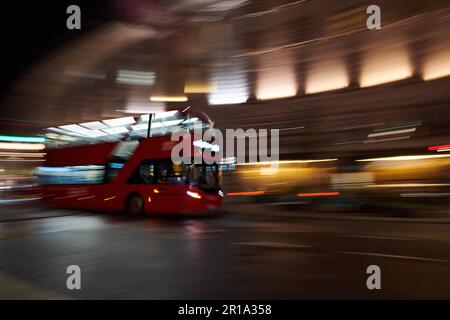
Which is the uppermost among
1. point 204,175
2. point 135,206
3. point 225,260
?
point 204,175

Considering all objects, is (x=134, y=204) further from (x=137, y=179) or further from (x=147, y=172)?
(x=147, y=172)

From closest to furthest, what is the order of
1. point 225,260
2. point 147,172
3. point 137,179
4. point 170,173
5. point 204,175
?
point 225,260, point 170,173, point 204,175, point 147,172, point 137,179

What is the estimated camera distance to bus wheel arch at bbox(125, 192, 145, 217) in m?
12.0

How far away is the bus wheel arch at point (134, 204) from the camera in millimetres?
11977

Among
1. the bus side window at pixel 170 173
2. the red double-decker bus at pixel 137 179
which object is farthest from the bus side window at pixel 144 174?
the bus side window at pixel 170 173

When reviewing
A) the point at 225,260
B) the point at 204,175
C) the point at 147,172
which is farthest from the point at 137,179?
the point at 225,260

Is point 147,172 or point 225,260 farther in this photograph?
point 147,172

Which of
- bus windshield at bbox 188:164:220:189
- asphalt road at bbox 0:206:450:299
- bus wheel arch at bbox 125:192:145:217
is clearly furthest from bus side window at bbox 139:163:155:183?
asphalt road at bbox 0:206:450:299

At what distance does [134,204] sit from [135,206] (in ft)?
0.28

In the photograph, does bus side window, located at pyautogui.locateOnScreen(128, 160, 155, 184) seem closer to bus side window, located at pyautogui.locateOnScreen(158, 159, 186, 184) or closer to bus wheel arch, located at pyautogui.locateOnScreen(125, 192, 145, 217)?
bus side window, located at pyautogui.locateOnScreen(158, 159, 186, 184)

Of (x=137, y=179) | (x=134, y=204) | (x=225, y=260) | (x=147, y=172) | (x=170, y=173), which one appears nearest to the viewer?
(x=225, y=260)

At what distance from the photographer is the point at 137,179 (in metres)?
12.0

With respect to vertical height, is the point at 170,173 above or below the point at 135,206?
above

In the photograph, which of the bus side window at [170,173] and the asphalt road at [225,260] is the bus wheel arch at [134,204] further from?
the asphalt road at [225,260]
